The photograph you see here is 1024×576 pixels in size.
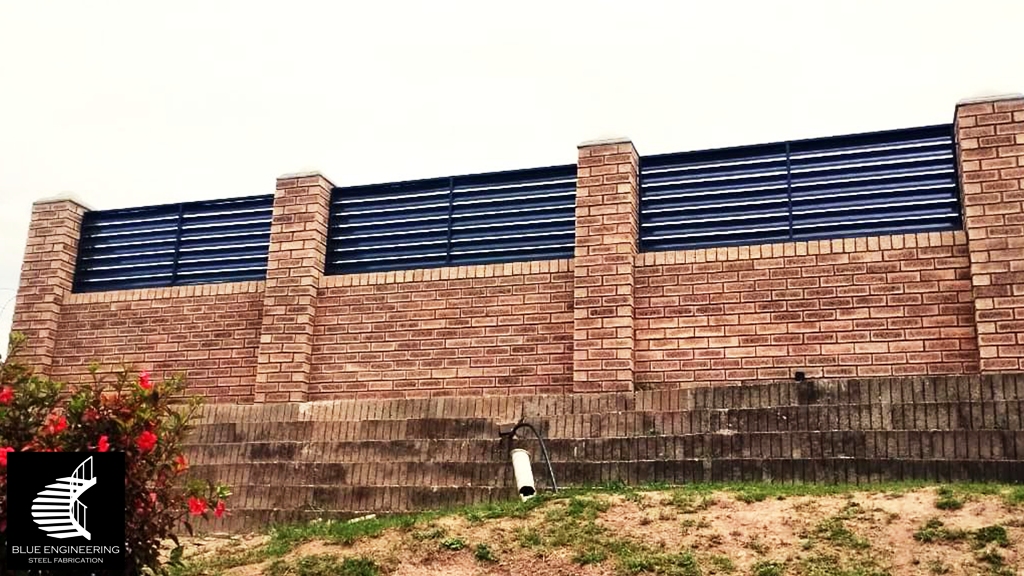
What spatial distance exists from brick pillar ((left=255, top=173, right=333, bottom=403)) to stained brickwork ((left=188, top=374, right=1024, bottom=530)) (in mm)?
412

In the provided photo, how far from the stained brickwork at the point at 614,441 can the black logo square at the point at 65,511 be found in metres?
4.37

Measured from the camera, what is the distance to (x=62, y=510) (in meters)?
5.20

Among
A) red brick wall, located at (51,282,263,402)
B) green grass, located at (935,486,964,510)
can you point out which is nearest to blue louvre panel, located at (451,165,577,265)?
red brick wall, located at (51,282,263,402)

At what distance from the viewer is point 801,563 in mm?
6699

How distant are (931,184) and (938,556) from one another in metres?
4.47

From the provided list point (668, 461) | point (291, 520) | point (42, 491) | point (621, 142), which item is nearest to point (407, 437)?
point (291, 520)

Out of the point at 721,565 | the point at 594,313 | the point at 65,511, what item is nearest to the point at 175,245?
the point at 594,313

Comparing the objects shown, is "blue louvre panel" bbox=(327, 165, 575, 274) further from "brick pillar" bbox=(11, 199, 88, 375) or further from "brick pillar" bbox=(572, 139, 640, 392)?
"brick pillar" bbox=(11, 199, 88, 375)

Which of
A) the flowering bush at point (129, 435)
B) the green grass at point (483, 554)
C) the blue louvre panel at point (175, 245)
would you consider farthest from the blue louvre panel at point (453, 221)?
the flowering bush at point (129, 435)

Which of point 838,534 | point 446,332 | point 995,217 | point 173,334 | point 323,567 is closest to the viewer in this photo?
point 838,534

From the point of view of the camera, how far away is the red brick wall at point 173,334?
1144cm

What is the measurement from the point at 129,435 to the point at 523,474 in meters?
4.17

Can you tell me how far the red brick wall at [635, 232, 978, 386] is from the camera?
909 cm

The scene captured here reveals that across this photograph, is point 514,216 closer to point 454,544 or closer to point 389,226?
point 389,226
